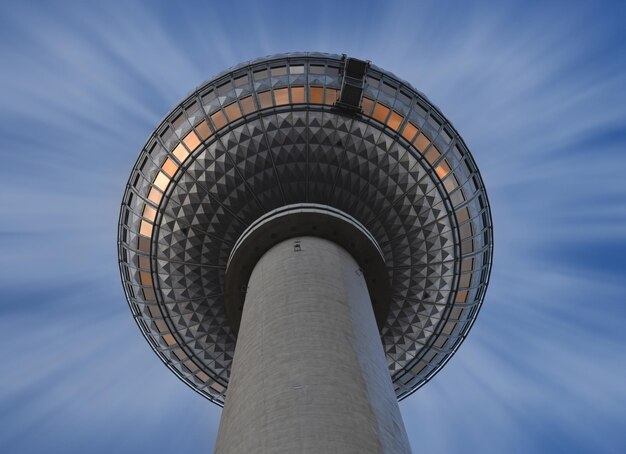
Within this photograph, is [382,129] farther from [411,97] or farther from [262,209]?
[262,209]

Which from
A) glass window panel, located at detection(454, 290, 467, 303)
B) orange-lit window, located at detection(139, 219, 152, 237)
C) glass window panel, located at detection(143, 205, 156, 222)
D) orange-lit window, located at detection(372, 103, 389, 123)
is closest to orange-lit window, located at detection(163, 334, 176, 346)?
orange-lit window, located at detection(139, 219, 152, 237)

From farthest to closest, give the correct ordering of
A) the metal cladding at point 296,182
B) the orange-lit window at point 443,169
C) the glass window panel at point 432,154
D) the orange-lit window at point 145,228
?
the orange-lit window at point 145,228
the orange-lit window at point 443,169
the glass window panel at point 432,154
the metal cladding at point 296,182

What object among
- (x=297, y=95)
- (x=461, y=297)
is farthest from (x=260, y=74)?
(x=461, y=297)

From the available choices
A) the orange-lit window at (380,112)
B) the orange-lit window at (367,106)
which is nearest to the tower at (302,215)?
the orange-lit window at (380,112)

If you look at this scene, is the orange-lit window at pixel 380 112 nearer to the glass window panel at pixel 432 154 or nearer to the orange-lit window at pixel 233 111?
the glass window panel at pixel 432 154

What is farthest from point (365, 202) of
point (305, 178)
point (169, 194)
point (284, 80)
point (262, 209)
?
point (169, 194)

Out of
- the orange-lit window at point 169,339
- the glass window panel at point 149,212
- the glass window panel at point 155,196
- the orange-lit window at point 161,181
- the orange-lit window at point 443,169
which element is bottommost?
the orange-lit window at point 169,339
